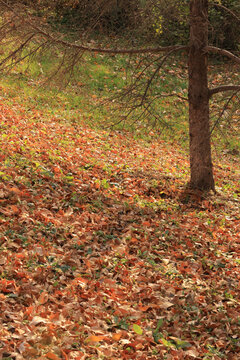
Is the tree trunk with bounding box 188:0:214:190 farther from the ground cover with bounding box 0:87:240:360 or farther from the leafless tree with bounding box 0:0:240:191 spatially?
the ground cover with bounding box 0:87:240:360

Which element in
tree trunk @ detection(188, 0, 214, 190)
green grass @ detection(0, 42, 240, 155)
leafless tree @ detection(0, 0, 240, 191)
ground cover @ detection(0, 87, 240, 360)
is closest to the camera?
ground cover @ detection(0, 87, 240, 360)

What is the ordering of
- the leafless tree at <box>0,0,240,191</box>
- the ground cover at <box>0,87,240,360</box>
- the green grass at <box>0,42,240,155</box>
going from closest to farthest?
the ground cover at <box>0,87,240,360</box> < the leafless tree at <box>0,0,240,191</box> < the green grass at <box>0,42,240,155</box>

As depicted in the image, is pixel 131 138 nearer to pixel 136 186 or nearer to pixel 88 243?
pixel 136 186

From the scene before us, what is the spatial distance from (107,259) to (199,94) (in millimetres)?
3770

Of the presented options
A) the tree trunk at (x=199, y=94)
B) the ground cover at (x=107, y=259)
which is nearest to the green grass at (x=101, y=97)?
the tree trunk at (x=199, y=94)

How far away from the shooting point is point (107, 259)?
180 inches

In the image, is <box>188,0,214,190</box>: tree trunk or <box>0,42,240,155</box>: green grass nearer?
<box>188,0,214,190</box>: tree trunk

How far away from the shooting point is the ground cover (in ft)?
10.8

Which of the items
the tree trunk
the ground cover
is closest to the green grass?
the tree trunk

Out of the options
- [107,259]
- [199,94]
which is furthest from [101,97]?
[107,259]

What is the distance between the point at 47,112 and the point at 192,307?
24.8 ft

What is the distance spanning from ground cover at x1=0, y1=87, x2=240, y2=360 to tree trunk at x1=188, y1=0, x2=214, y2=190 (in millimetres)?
647

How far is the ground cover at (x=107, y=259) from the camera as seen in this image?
3.29 m

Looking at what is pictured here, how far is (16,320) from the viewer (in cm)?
317
